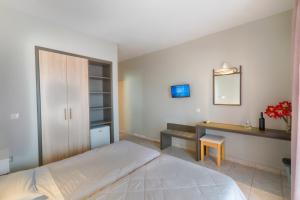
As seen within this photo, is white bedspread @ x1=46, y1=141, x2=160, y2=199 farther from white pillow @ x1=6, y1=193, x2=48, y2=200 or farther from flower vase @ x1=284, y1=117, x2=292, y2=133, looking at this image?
flower vase @ x1=284, y1=117, x2=292, y2=133

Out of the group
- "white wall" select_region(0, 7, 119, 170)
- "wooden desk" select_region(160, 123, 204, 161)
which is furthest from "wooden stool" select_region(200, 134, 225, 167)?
"white wall" select_region(0, 7, 119, 170)

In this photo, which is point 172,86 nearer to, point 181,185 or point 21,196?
point 181,185

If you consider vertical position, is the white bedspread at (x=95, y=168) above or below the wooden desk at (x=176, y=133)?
above

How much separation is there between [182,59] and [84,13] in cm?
230

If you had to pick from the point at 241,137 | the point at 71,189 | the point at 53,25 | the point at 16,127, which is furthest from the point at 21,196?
the point at 241,137

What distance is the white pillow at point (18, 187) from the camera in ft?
3.41

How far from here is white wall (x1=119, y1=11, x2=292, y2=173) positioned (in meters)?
2.41

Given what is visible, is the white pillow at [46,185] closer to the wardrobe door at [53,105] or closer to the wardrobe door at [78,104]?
the wardrobe door at [53,105]

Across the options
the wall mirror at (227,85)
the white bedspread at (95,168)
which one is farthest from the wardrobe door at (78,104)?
the wall mirror at (227,85)

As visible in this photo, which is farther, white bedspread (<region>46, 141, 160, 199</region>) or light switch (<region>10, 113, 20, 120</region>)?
light switch (<region>10, 113, 20, 120</region>)

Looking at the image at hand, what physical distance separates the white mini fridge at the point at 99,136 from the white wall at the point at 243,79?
1508 mm

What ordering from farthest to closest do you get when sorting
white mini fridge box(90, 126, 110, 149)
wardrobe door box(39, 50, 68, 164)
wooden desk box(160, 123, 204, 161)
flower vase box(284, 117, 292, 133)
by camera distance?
1. wooden desk box(160, 123, 204, 161)
2. white mini fridge box(90, 126, 110, 149)
3. wardrobe door box(39, 50, 68, 164)
4. flower vase box(284, 117, 292, 133)

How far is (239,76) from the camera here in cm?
277

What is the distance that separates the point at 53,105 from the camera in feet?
8.21
